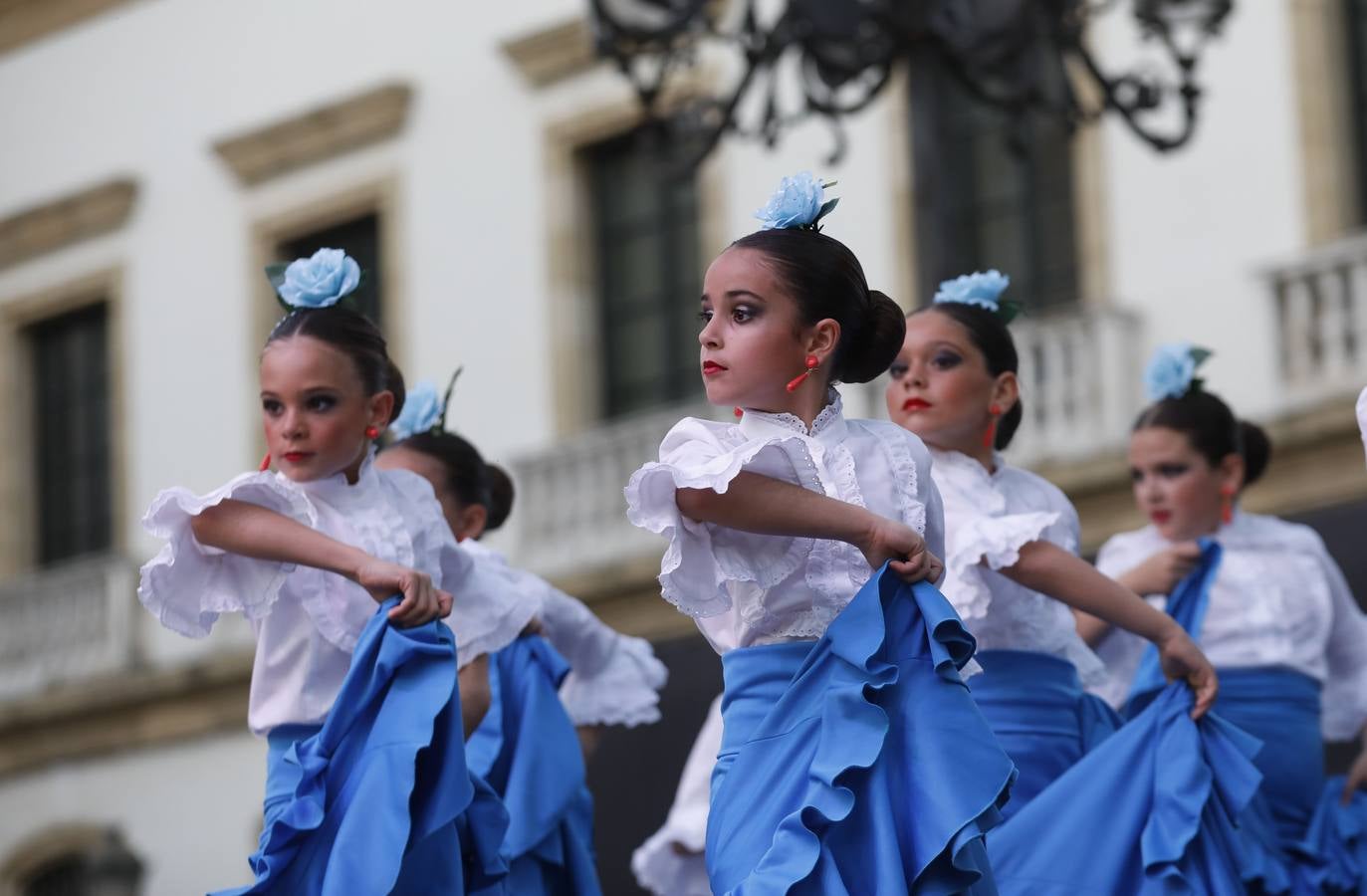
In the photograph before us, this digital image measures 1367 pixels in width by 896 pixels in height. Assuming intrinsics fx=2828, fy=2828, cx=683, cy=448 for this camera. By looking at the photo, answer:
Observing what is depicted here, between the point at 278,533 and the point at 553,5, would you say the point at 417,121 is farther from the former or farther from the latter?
the point at 278,533

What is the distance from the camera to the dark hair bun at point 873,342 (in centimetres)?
505

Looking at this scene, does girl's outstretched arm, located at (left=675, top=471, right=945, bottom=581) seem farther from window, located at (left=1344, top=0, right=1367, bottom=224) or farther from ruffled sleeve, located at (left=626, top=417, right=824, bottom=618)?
window, located at (left=1344, top=0, right=1367, bottom=224)

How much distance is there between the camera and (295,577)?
5.43 metres

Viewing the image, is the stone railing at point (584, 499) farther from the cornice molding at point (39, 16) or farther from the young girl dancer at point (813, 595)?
the young girl dancer at point (813, 595)

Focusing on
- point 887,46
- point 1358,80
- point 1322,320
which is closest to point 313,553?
point 887,46

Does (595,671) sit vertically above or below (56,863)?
above

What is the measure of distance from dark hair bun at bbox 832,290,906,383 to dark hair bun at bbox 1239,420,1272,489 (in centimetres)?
221

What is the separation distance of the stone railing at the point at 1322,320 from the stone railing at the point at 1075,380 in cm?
87

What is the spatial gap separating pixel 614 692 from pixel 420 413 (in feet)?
2.76

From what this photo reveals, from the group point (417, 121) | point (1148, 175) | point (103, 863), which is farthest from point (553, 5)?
point (103, 863)

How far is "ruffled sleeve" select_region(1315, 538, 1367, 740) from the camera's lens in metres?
6.98

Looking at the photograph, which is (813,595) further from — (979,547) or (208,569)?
(208,569)

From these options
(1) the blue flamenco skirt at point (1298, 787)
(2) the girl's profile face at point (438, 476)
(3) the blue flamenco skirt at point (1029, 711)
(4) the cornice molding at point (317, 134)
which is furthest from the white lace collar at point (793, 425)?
(4) the cornice molding at point (317, 134)

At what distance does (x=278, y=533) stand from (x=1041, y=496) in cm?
184
